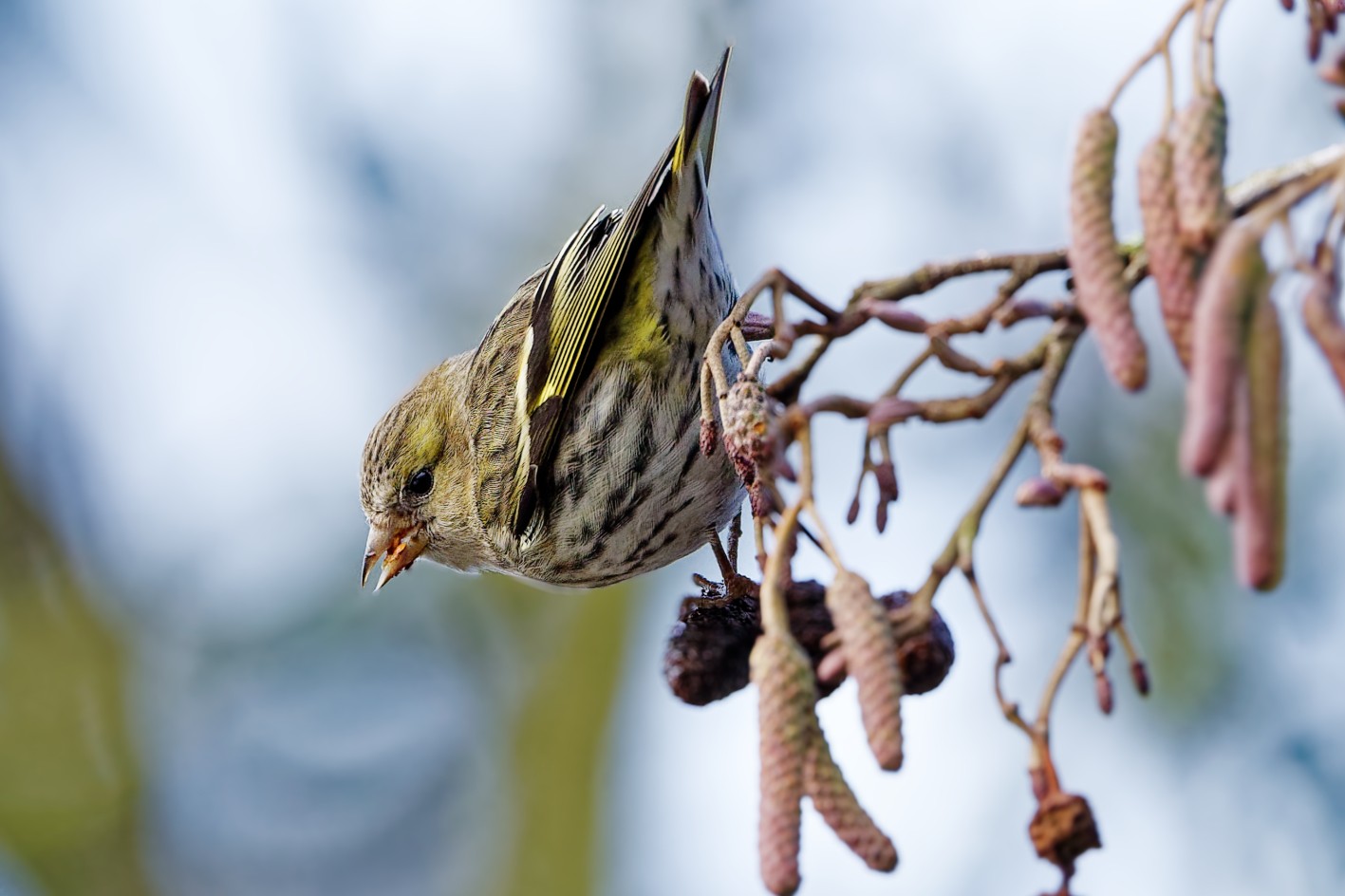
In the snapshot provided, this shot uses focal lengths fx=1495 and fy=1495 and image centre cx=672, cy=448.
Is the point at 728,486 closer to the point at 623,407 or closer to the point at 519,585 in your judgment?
the point at 623,407

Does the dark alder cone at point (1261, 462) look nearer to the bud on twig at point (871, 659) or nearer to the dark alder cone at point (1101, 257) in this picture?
the dark alder cone at point (1101, 257)

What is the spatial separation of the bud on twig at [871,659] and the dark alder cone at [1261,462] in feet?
1.04

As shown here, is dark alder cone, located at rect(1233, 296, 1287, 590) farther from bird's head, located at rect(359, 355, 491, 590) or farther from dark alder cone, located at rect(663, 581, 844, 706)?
bird's head, located at rect(359, 355, 491, 590)

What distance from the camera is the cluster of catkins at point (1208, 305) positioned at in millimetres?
960

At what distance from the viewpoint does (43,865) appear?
25.0 feet

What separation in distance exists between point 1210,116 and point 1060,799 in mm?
576

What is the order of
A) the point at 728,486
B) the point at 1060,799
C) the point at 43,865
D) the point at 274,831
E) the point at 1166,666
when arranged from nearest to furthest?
1. the point at 1060,799
2. the point at 728,486
3. the point at 1166,666
4. the point at 43,865
5. the point at 274,831

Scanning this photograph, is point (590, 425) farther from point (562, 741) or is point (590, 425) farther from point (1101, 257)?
point (562, 741)

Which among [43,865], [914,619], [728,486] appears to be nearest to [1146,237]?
[914,619]

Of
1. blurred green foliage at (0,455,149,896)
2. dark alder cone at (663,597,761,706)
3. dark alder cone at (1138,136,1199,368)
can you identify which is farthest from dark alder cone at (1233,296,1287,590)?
blurred green foliage at (0,455,149,896)

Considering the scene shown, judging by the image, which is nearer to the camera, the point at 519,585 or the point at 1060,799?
the point at 1060,799

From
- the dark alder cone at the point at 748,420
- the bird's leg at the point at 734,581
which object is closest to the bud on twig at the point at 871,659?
the dark alder cone at the point at 748,420

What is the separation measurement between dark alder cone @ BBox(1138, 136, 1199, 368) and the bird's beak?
290 cm

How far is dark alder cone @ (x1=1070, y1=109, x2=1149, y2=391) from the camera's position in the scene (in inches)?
46.6
